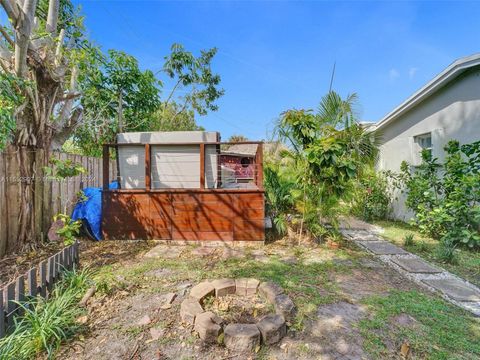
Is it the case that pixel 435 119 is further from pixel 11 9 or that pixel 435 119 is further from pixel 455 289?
pixel 11 9

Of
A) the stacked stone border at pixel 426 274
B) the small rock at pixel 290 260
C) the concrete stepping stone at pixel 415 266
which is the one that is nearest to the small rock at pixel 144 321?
the small rock at pixel 290 260

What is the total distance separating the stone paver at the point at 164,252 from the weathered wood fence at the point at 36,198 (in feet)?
5.59

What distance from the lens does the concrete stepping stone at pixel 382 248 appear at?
420cm

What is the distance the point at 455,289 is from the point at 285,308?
2280 mm

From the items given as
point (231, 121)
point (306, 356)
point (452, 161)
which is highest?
point (231, 121)

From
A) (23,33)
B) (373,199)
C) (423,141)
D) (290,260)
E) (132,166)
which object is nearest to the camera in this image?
(23,33)

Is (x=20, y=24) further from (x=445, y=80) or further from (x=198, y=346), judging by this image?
(x=445, y=80)

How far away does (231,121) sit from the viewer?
2689cm

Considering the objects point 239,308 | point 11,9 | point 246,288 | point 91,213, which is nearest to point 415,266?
point 246,288

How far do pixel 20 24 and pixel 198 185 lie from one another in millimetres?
3331

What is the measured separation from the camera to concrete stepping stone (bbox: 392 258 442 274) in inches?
135

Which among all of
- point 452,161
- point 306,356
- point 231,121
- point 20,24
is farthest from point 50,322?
point 231,121

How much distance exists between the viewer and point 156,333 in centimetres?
197

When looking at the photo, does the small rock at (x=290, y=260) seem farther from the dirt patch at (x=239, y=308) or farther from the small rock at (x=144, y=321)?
the small rock at (x=144, y=321)
